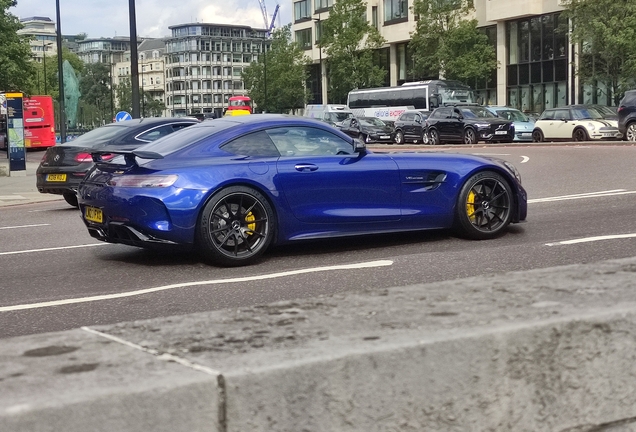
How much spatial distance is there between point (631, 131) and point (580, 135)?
4.29m

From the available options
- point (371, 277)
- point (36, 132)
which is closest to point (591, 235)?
point (371, 277)

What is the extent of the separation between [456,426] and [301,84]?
285ft

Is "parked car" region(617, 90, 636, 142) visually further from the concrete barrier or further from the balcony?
the concrete barrier

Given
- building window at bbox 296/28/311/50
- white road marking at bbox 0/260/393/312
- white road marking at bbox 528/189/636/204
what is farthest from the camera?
building window at bbox 296/28/311/50

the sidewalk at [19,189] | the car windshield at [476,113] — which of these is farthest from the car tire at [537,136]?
the sidewalk at [19,189]

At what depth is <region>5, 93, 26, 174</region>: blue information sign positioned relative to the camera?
1024 inches

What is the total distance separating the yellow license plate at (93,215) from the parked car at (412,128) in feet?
120

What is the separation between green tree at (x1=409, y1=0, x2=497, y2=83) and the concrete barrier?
191ft

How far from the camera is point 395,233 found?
965 centimetres

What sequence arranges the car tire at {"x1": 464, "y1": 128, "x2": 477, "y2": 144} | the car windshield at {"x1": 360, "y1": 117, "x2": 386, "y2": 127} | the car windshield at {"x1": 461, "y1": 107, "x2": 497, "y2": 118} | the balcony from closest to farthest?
the car tire at {"x1": 464, "y1": 128, "x2": 477, "y2": 144} < the car windshield at {"x1": 461, "y1": 107, "x2": 497, "y2": 118} < the car windshield at {"x1": 360, "y1": 117, "x2": 386, "y2": 127} < the balcony

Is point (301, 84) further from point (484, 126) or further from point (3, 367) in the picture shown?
point (3, 367)

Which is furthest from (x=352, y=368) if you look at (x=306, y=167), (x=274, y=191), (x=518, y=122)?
(x=518, y=122)

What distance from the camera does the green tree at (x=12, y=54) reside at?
5141 centimetres

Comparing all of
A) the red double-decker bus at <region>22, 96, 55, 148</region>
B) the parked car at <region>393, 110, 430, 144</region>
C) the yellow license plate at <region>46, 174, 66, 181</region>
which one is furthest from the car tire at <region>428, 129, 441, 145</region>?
the yellow license plate at <region>46, 174, 66, 181</region>
